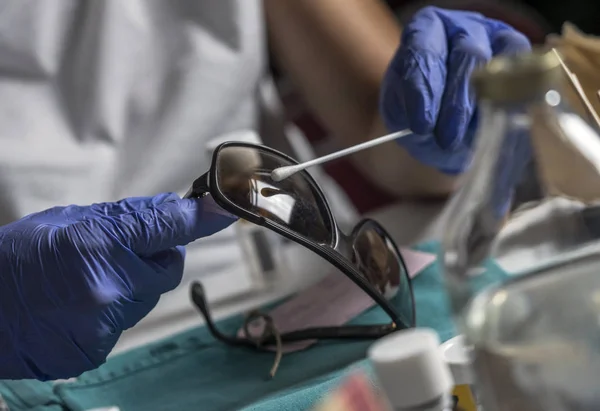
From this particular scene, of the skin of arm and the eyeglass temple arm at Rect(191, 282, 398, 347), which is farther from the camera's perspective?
the skin of arm

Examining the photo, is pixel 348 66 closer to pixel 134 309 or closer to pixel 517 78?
pixel 134 309

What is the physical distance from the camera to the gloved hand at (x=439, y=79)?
56cm

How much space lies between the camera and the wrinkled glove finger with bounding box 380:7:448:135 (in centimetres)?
56

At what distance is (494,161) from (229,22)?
61 cm

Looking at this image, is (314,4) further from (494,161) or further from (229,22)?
(494,161)

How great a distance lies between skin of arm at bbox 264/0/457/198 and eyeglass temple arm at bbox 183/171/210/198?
1.29 feet

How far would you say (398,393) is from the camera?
0.87ft

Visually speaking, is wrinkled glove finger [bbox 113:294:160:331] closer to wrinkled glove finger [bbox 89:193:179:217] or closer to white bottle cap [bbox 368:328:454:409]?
wrinkled glove finger [bbox 89:193:179:217]

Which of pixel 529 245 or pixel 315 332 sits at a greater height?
pixel 529 245

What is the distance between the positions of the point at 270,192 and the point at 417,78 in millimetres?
181

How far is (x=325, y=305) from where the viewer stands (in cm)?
57

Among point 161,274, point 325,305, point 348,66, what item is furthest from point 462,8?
point 161,274

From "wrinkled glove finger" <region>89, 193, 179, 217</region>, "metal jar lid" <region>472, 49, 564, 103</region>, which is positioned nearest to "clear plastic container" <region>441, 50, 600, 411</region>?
"metal jar lid" <region>472, 49, 564, 103</region>

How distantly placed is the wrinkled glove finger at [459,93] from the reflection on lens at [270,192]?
147 millimetres
